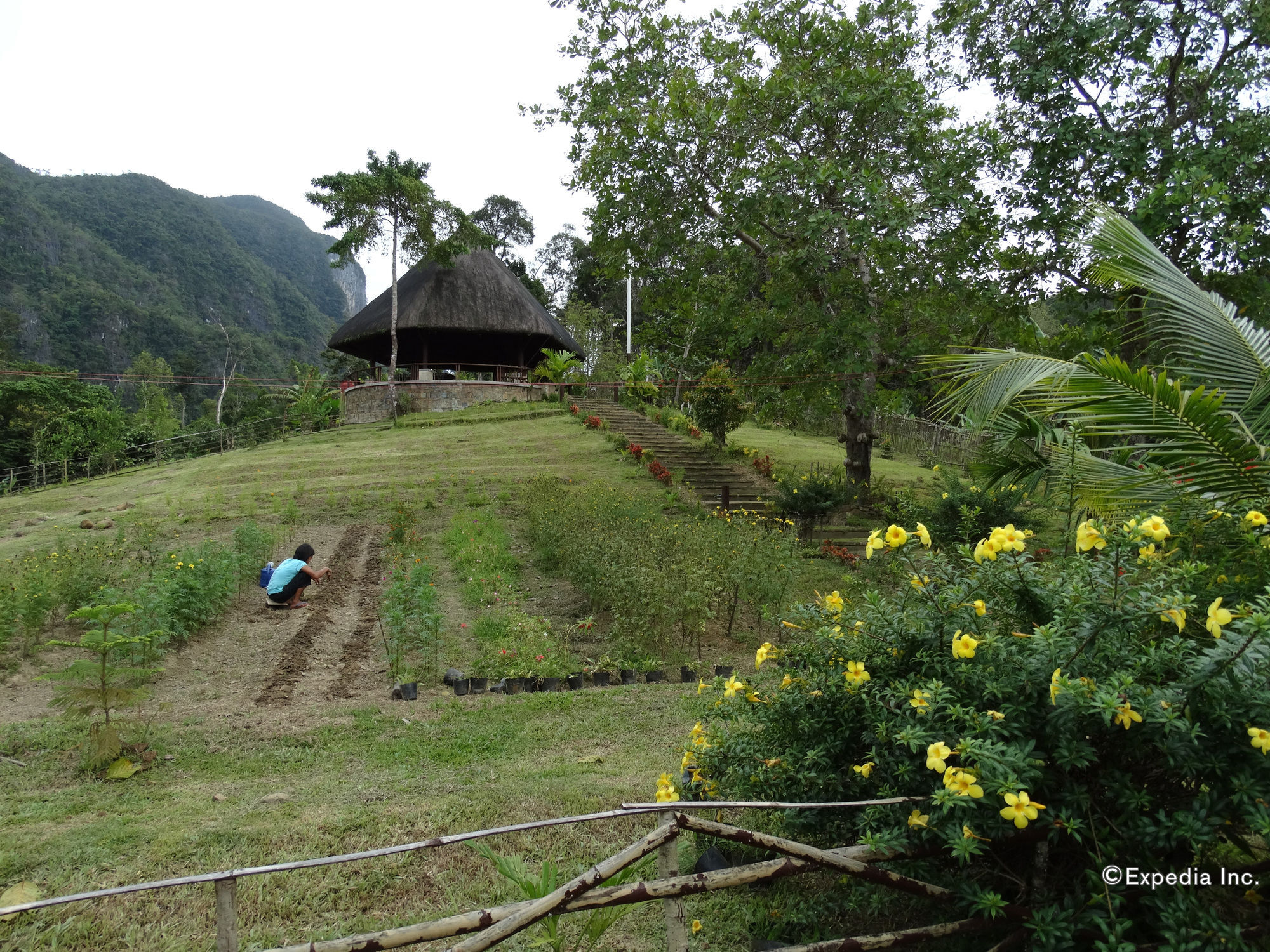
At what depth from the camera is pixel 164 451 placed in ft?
76.4

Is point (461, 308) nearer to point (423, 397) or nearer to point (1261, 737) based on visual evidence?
point (423, 397)

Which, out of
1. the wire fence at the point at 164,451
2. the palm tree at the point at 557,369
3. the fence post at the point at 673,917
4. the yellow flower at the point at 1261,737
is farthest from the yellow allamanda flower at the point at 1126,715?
the wire fence at the point at 164,451

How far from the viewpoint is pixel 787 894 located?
112 inches

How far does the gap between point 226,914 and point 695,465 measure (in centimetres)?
1432

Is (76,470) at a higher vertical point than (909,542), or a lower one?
lower

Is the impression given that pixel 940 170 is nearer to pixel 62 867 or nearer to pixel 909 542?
pixel 909 542

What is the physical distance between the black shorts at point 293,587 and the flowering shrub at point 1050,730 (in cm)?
666

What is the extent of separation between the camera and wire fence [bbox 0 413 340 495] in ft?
68.1

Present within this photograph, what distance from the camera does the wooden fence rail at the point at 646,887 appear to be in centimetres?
196

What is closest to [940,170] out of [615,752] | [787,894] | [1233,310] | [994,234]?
[994,234]

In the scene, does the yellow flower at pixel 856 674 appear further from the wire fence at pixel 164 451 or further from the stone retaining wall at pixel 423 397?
the stone retaining wall at pixel 423 397

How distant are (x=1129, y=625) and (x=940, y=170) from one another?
9459mm

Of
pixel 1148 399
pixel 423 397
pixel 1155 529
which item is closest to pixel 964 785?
pixel 1155 529

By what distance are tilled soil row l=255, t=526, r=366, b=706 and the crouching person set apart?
0.97ft
